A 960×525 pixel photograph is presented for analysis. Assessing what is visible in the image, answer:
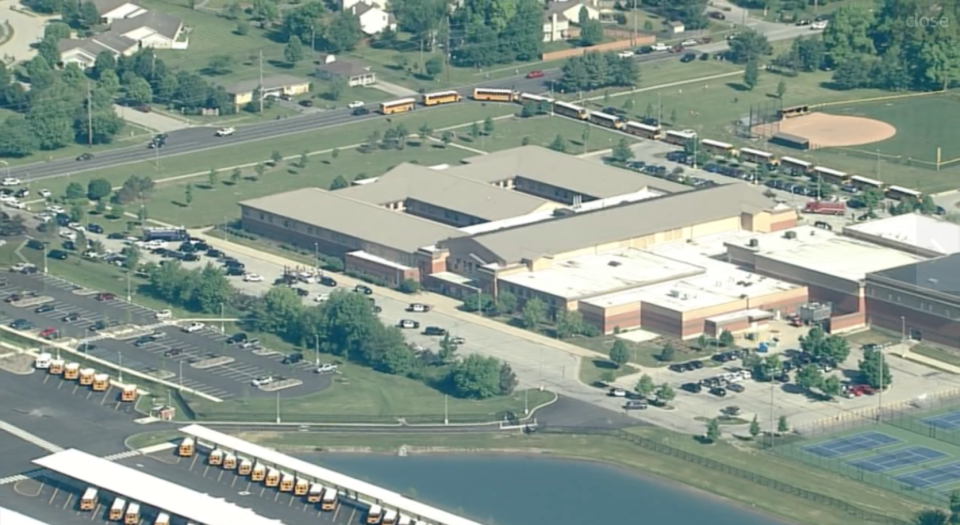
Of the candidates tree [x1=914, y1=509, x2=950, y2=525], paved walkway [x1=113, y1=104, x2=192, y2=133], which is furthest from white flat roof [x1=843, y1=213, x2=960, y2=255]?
paved walkway [x1=113, y1=104, x2=192, y2=133]

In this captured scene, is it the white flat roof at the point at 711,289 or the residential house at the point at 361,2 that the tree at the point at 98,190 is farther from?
the residential house at the point at 361,2

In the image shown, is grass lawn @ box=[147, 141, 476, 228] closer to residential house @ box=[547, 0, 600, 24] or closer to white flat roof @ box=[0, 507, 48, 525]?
residential house @ box=[547, 0, 600, 24]

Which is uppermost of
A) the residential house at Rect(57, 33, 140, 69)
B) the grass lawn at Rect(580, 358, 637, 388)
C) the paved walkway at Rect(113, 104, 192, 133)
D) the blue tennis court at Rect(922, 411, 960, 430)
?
the residential house at Rect(57, 33, 140, 69)

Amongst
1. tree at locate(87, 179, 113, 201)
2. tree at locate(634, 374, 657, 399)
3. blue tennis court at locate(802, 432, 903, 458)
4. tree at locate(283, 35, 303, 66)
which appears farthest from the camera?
tree at locate(283, 35, 303, 66)

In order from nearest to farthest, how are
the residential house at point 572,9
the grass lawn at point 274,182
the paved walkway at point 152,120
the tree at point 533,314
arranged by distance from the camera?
the tree at point 533,314 → the grass lawn at point 274,182 → the paved walkway at point 152,120 → the residential house at point 572,9

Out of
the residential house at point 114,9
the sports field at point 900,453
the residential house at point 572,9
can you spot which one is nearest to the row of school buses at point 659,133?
the residential house at point 572,9

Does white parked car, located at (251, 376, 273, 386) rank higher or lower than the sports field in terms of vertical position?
higher
